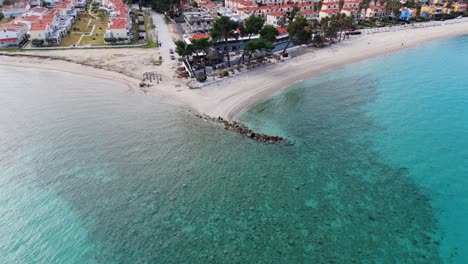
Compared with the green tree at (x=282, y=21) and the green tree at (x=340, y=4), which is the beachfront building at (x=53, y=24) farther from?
the green tree at (x=340, y=4)

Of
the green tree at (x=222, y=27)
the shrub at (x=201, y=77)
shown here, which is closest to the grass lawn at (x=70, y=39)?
the green tree at (x=222, y=27)

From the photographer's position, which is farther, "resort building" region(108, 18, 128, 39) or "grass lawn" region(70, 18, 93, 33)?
"grass lawn" region(70, 18, 93, 33)

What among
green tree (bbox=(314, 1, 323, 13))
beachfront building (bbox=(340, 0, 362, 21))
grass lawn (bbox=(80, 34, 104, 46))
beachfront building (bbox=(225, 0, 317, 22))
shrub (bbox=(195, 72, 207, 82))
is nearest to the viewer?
shrub (bbox=(195, 72, 207, 82))

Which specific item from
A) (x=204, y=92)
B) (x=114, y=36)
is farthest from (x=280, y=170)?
(x=114, y=36)

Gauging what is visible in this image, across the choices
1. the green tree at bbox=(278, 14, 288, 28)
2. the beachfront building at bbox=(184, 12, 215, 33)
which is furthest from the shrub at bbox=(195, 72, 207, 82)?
the green tree at bbox=(278, 14, 288, 28)

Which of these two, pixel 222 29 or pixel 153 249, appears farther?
pixel 222 29

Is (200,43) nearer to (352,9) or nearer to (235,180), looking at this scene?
(235,180)

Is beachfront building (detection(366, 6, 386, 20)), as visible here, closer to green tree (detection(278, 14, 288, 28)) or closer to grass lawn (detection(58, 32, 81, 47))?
green tree (detection(278, 14, 288, 28))

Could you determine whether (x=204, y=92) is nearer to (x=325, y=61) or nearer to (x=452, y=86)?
(x=325, y=61)
